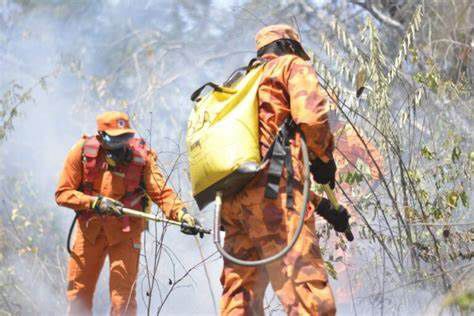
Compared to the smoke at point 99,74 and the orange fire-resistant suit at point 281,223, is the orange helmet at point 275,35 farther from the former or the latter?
the smoke at point 99,74

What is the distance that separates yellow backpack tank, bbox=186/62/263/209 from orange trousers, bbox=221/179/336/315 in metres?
0.10

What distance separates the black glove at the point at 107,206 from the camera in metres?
5.18

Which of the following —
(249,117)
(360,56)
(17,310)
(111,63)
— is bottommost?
(17,310)

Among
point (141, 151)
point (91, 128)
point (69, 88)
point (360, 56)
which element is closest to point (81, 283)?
point (141, 151)

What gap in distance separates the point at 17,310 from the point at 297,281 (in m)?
4.98

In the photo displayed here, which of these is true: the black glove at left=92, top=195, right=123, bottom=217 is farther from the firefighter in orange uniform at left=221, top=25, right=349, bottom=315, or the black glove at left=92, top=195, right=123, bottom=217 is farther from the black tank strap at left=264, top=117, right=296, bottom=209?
the black tank strap at left=264, top=117, right=296, bottom=209

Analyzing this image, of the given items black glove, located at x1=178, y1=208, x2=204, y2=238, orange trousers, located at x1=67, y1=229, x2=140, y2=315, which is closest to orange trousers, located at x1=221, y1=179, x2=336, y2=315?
black glove, located at x1=178, y1=208, x2=204, y2=238

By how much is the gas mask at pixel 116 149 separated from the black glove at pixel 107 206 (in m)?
0.29

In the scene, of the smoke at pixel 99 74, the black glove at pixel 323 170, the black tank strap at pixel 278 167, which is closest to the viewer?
the black tank strap at pixel 278 167

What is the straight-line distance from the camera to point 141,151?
18.0 ft

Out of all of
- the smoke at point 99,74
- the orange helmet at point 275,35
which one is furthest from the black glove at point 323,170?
the smoke at point 99,74

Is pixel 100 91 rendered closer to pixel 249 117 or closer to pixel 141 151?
pixel 141 151

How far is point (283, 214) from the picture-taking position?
3396 millimetres

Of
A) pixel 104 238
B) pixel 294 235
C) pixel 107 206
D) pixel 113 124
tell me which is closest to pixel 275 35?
pixel 294 235
